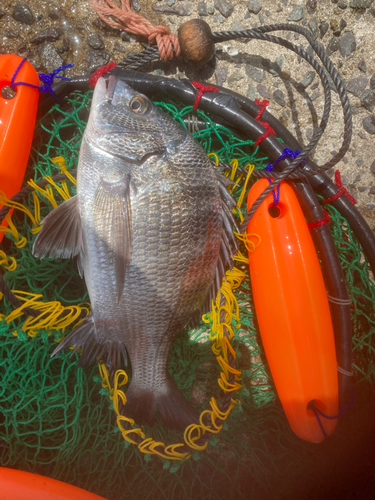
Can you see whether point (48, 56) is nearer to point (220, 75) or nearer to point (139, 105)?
point (139, 105)

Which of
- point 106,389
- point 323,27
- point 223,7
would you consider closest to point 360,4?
point 323,27

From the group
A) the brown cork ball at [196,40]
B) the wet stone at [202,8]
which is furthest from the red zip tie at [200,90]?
the wet stone at [202,8]

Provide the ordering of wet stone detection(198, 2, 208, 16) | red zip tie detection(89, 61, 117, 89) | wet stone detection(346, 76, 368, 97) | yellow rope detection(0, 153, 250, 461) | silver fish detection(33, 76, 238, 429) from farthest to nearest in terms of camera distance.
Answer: wet stone detection(346, 76, 368, 97) < wet stone detection(198, 2, 208, 16) < red zip tie detection(89, 61, 117, 89) < yellow rope detection(0, 153, 250, 461) < silver fish detection(33, 76, 238, 429)

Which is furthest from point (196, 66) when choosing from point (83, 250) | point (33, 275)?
point (33, 275)

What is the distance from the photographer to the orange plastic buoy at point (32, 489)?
142cm

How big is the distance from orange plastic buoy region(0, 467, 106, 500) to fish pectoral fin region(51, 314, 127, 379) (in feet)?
1.77

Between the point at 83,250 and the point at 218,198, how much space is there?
794mm

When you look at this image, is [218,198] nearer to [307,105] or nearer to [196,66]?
[196,66]

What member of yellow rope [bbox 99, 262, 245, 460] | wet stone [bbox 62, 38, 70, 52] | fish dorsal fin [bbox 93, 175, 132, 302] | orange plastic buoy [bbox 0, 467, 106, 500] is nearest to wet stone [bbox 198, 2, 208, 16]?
wet stone [bbox 62, 38, 70, 52]

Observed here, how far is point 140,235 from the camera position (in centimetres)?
153

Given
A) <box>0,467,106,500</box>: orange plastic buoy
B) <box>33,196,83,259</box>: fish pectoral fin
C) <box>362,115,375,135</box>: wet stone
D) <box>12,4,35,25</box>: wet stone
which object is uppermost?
<box>12,4,35,25</box>: wet stone

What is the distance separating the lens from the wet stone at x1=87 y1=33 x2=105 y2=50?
6.88 feet

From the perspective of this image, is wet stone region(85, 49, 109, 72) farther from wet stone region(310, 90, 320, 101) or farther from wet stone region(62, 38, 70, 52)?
wet stone region(310, 90, 320, 101)

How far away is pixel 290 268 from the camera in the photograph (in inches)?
66.3
